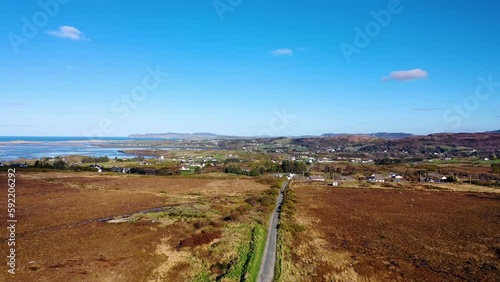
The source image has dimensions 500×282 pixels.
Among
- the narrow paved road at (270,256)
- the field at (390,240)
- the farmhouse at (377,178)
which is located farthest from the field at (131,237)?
the farmhouse at (377,178)

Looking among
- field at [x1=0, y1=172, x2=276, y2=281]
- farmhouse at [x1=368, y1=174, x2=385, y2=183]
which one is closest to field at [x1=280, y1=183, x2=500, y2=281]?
field at [x1=0, y1=172, x2=276, y2=281]

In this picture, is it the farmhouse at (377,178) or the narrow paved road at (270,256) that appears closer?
the narrow paved road at (270,256)

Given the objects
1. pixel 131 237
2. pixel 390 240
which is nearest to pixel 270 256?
pixel 390 240

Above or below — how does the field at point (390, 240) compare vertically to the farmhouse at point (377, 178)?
above

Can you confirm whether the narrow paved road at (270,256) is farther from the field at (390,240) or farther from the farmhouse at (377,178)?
the farmhouse at (377,178)

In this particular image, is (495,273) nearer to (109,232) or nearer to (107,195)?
(109,232)

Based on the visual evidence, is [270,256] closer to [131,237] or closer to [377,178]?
[131,237]

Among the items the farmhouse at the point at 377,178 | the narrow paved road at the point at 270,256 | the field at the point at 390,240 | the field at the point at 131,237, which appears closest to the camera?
the narrow paved road at the point at 270,256

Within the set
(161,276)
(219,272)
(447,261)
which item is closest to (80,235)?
(161,276)
